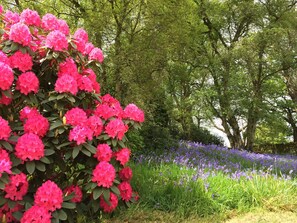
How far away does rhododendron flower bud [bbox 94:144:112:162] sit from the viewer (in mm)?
3543

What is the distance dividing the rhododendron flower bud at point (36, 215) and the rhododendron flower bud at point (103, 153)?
0.76 metres

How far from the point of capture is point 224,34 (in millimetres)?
19797

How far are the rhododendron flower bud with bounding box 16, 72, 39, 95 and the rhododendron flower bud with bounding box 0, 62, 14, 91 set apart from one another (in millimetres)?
169

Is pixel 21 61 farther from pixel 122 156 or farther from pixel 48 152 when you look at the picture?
pixel 122 156

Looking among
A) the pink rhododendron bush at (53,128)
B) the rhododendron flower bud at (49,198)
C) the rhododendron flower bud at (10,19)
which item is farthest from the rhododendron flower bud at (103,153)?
the rhododendron flower bud at (10,19)

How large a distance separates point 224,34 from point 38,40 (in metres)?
17.4

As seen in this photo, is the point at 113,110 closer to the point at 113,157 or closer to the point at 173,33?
the point at 113,157

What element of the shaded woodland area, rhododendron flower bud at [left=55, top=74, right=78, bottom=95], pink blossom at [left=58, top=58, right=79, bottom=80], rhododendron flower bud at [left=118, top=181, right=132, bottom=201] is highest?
the shaded woodland area

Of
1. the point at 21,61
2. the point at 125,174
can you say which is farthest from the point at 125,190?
the point at 21,61

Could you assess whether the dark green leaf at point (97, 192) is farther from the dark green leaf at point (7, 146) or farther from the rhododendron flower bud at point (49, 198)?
the dark green leaf at point (7, 146)

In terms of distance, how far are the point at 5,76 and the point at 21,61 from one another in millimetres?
361

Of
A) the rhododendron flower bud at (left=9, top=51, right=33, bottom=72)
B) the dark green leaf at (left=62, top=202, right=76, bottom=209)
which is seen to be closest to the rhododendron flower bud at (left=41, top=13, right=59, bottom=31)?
the rhododendron flower bud at (left=9, top=51, right=33, bottom=72)

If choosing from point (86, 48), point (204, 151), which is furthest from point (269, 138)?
point (86, 48)

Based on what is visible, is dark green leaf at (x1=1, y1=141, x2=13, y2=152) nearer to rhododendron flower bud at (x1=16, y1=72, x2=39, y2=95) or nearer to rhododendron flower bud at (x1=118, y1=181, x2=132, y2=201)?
rhododendron flower bud at (x1=16, y1=72, x2=39, y2=95)
